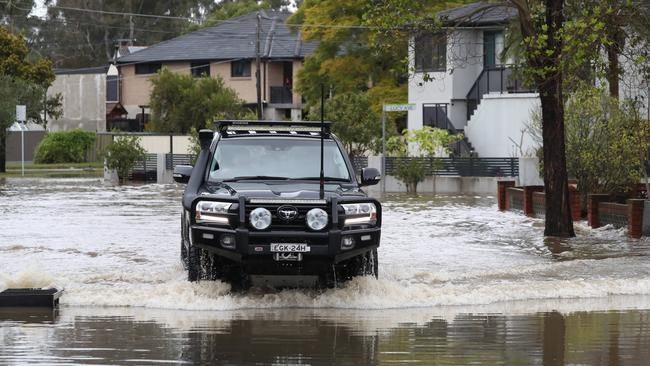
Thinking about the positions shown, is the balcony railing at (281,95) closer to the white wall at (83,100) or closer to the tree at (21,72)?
the white wall at (83,100)

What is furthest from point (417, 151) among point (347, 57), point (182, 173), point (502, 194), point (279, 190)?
point (279, 190)

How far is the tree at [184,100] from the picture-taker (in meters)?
66.6

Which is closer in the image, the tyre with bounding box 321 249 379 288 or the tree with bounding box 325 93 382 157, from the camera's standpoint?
the tyre with bounding box 321 249 379 288

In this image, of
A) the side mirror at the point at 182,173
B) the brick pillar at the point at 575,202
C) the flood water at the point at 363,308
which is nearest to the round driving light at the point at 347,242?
the flood water at the point at 363,308

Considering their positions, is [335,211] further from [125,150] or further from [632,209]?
[125,150]

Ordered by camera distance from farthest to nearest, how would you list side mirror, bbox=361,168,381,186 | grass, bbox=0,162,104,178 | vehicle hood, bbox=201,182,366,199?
grass, bbox=0,162,104,178, side mirror, bbox=361,168,381,186, vehicle hood, bbox=201,182,366,199

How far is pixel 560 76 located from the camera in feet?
66.6

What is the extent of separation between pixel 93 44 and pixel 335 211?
87.6m

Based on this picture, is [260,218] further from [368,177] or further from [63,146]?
[63,146]

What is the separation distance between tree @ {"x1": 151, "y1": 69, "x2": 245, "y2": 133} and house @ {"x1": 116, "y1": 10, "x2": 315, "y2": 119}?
9.38 ft

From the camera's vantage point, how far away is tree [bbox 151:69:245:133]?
6662 cm

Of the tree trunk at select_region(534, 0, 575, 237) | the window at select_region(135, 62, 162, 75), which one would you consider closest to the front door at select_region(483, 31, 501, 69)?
the tree trunk at select_region(534, 0, 575, 237)

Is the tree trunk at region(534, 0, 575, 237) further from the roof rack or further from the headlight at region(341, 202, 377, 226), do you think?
the headlight at region(341, 202, 377, 226)

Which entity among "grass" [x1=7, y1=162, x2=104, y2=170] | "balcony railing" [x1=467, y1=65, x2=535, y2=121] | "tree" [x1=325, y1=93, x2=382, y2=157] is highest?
"balcony railing" [x1=467, y1=65, x2=535, y2=121]
